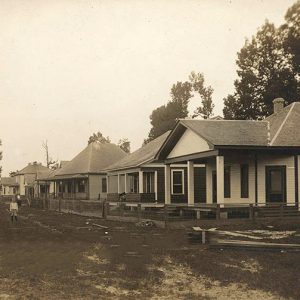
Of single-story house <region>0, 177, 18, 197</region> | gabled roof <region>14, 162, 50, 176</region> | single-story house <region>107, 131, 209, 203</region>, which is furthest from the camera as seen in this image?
single-story house <region>0, 177, 18, 197</region>

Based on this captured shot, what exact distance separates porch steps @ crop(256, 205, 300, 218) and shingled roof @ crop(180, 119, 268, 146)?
9.40ft

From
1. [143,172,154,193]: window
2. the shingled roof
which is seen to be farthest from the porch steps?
[143,172,154,193]: window

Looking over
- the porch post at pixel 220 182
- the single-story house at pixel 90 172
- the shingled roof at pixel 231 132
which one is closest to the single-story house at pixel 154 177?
the shingled roof at pixel 231 132

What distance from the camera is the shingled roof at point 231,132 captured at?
23.2 metres

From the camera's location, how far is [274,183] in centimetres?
2533

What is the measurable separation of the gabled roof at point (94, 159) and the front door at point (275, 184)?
28.1 m

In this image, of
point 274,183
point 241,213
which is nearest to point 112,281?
point 241,213

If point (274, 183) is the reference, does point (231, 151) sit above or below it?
above

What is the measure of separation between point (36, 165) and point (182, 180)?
85564 mm

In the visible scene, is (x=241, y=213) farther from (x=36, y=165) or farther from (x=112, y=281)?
(x=36, y=165)

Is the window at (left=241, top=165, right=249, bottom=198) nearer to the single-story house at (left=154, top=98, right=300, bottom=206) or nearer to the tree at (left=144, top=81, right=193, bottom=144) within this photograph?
the single-story house at (left=154, top=98, right=300, bottom=206)

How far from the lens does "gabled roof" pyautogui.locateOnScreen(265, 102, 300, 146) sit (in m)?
24.2

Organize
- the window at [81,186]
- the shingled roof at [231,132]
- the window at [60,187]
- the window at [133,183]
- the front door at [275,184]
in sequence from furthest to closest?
the window at [60,187] < the window at [81,186] < the window at [133,183] < the front door at [275,184] < the shingled roof at [231,132]

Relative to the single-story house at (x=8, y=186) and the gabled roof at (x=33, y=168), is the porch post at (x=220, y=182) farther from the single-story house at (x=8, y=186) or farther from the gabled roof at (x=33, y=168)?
the single-story house at (x=8, y=186)
